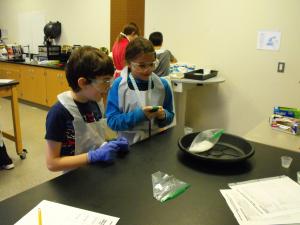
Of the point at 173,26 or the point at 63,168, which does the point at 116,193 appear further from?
the point at 173,26

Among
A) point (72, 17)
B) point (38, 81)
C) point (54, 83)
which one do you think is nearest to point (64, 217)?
point (54, 83)

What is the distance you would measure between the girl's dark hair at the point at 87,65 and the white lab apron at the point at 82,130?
0.09 m

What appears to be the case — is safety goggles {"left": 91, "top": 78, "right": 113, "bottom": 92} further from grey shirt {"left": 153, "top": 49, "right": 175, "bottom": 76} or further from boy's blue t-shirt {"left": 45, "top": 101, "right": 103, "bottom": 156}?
grey shirt {"left": 153, "top": 49, "right": 175, "bottom": 76}

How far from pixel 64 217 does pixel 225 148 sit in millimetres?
788

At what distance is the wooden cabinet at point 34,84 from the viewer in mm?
4790

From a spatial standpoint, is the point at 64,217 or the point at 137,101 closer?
the point at 64,217

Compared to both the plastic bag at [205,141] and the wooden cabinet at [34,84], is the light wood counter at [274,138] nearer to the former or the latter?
the plastic bag at [205,141]

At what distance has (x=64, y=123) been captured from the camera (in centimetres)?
121

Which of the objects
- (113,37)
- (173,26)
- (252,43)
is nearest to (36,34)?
(113,37)

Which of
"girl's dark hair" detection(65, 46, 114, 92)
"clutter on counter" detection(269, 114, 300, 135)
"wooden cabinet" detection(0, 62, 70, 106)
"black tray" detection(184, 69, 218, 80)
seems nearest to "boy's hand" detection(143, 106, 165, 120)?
"girl's dark hair" detection(65, 46, 114, 92)

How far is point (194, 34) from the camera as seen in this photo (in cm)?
364

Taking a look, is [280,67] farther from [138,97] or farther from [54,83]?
[54,83]

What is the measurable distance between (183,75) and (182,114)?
1.62ft

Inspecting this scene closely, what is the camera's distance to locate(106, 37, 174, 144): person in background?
1.49 m
